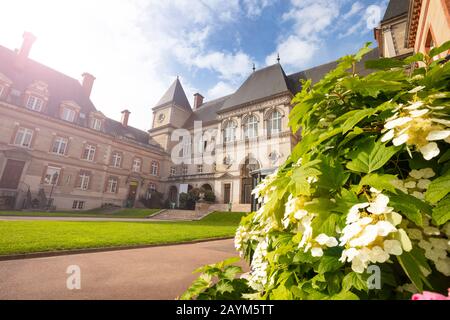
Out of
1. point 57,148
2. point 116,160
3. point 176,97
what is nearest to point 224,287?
point 57,148

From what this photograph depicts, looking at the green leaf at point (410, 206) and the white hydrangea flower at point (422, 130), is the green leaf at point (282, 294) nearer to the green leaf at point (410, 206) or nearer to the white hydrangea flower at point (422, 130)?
the green leaf at point (410, 206)

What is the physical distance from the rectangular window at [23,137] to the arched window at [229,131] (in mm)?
20828

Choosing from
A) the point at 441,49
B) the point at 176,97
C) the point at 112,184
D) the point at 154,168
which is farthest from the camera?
the point at 176,97

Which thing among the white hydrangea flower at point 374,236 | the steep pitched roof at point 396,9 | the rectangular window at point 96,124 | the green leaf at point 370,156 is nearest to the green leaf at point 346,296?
the white hydrangea flower at point 374,236

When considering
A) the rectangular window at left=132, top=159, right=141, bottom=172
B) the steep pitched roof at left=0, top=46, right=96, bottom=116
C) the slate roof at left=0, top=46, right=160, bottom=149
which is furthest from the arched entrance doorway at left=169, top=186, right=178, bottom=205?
the steep pitched roof at left=0, top=46, right=96, bottom=116

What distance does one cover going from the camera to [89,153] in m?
26.7

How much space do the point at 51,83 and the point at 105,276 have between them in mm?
31962

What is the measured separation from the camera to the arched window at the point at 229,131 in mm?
28281

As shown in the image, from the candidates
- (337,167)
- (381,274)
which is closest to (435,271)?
(381,274)

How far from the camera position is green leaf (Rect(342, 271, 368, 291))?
822 mm

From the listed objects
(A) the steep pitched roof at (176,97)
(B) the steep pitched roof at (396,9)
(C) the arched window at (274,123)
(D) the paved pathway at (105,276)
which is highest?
(A) the steep pitched roof at (176,97)

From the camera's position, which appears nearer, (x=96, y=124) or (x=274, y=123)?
(x=274, y=123)

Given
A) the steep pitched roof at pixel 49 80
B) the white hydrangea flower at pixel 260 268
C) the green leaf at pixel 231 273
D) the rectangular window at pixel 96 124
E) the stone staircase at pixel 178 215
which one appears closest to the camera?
the white hydrangea flower at pixel 260 268

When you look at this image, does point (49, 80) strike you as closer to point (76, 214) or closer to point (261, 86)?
point (76, 214)
